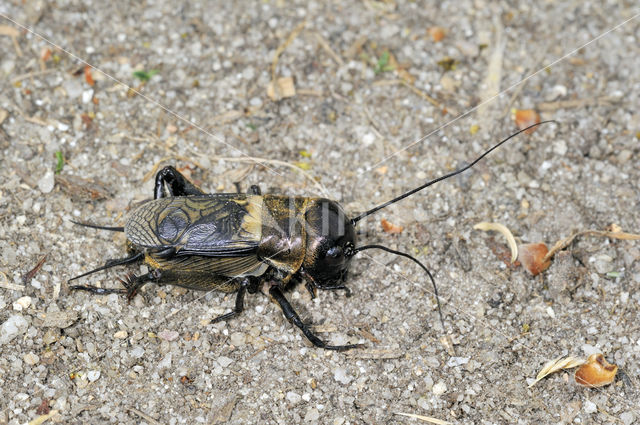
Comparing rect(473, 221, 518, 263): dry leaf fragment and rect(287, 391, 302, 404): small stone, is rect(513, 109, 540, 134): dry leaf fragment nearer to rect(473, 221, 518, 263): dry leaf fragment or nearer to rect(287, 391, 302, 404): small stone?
rect(473, 221, 518, 263): dry leaf fragment

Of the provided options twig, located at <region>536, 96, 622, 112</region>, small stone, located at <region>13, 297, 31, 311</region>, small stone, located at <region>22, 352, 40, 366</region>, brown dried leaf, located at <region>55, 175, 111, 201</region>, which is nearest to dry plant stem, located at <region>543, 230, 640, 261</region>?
twig, located at <region>536, 96, 622, 112</region>

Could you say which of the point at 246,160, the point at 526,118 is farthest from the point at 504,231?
the point at 246,160

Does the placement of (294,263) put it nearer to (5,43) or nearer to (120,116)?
(120,116)

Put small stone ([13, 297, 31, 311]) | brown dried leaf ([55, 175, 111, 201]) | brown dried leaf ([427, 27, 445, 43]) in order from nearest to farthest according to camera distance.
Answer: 1. small stone ([13, 297, 31, 311])
2. brown dried leaf ([55, 175, 111, 201])
3. brown dried leaf ([427, 27, 445, 43])

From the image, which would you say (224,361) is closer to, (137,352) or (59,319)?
(137,352)

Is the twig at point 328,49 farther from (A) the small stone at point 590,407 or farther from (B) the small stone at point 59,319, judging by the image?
(A) the small stone at point 590,407

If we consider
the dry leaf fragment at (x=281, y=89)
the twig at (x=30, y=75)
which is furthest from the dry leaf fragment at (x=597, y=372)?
the twig at (x=30, y=75)
